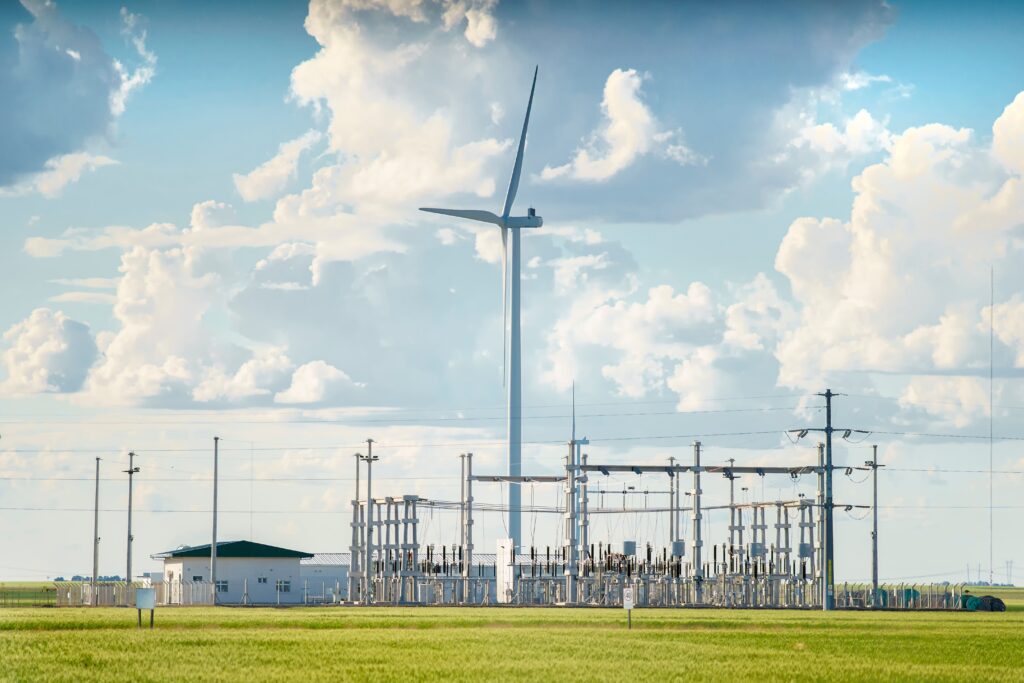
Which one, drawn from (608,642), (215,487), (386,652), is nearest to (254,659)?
(386,652)

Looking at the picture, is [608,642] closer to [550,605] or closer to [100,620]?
[100,620]

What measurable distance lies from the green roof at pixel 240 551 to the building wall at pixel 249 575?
14.4 inches

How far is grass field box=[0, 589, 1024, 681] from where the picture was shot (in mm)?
36906

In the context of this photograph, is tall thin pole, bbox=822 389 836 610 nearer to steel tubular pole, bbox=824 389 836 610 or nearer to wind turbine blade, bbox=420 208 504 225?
steel tubular pole, bbox=824 389 836 610

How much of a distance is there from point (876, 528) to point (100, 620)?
57060mm

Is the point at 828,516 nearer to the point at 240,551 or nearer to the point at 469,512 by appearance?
the point at 469,512

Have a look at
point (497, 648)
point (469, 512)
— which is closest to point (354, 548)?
point (469, 512)

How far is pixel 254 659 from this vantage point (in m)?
40.4

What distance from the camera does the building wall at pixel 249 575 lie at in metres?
106

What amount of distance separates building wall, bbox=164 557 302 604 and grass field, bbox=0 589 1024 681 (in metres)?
34.3

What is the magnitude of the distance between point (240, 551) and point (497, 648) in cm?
6628


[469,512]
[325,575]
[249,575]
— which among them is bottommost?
[325,575]

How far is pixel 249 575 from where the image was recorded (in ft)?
352

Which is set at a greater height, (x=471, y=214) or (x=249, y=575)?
(x=471, y=214)
